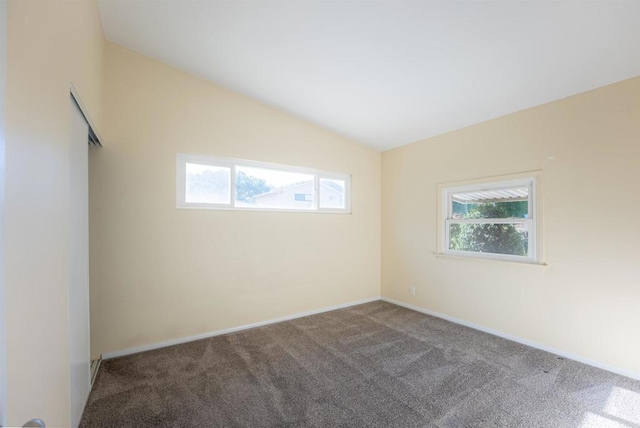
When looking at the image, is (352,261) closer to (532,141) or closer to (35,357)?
(532,141)

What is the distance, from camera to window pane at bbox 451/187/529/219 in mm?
3010

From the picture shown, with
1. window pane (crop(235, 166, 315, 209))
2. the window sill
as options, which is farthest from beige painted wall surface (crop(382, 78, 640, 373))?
window pane (crop(235, 166, 315, 209))

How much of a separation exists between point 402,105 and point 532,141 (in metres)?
1.43

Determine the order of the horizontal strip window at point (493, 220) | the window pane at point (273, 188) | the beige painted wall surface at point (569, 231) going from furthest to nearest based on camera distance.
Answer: the window pane at point (273, 188) → the horizontal strip window at point (493, 220) → the beige painted wall surface at point (569, 231)

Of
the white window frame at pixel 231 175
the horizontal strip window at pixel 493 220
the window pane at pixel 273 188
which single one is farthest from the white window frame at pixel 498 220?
the window pane at pixel 273 188

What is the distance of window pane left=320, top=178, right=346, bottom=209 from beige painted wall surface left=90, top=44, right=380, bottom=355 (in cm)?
22

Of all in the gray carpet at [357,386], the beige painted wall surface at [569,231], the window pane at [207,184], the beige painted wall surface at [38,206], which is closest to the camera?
the beige painted wall surface at [38,206]

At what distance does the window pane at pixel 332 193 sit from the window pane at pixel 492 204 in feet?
5.32

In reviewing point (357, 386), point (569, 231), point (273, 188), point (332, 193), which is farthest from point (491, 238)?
point (273, 188)

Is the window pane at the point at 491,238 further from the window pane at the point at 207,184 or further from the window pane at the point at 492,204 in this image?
the window pane at the point at 207,184

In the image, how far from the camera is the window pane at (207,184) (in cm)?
305

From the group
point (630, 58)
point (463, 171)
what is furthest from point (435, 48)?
point (463, 171)

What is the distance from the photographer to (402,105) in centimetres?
311

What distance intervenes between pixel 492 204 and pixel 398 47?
2.22 meters
